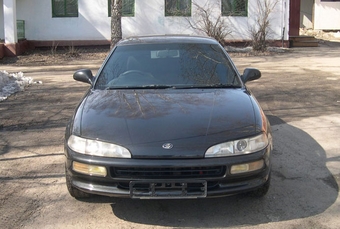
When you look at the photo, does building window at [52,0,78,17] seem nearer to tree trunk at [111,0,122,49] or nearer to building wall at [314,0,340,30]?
tree trunk at [111,0,122,49]

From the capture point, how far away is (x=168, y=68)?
5.11m

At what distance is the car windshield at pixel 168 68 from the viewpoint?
192 inches

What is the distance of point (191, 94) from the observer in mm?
4512

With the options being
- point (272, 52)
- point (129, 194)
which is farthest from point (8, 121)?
point (272, 52)

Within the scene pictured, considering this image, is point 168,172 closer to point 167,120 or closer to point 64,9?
point 167,120

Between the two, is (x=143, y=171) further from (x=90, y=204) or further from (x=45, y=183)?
(x=45, y=183)

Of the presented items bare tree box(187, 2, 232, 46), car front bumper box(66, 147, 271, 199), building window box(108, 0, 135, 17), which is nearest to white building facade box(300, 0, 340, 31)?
bare tree box(187, 2, 232, 46)

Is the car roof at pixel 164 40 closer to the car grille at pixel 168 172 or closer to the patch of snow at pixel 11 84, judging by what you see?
the car grille at pixel 168 172

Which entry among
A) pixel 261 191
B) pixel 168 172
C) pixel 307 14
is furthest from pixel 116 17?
pixel 307 14

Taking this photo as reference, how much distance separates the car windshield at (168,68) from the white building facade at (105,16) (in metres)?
13.9

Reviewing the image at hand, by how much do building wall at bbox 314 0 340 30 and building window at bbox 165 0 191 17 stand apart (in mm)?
10254

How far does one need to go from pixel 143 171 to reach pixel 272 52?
15211 millimetres

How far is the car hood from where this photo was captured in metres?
3.63

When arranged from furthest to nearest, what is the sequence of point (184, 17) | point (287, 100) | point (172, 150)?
point (184, 17), point (287, 100), point (172, 150)
